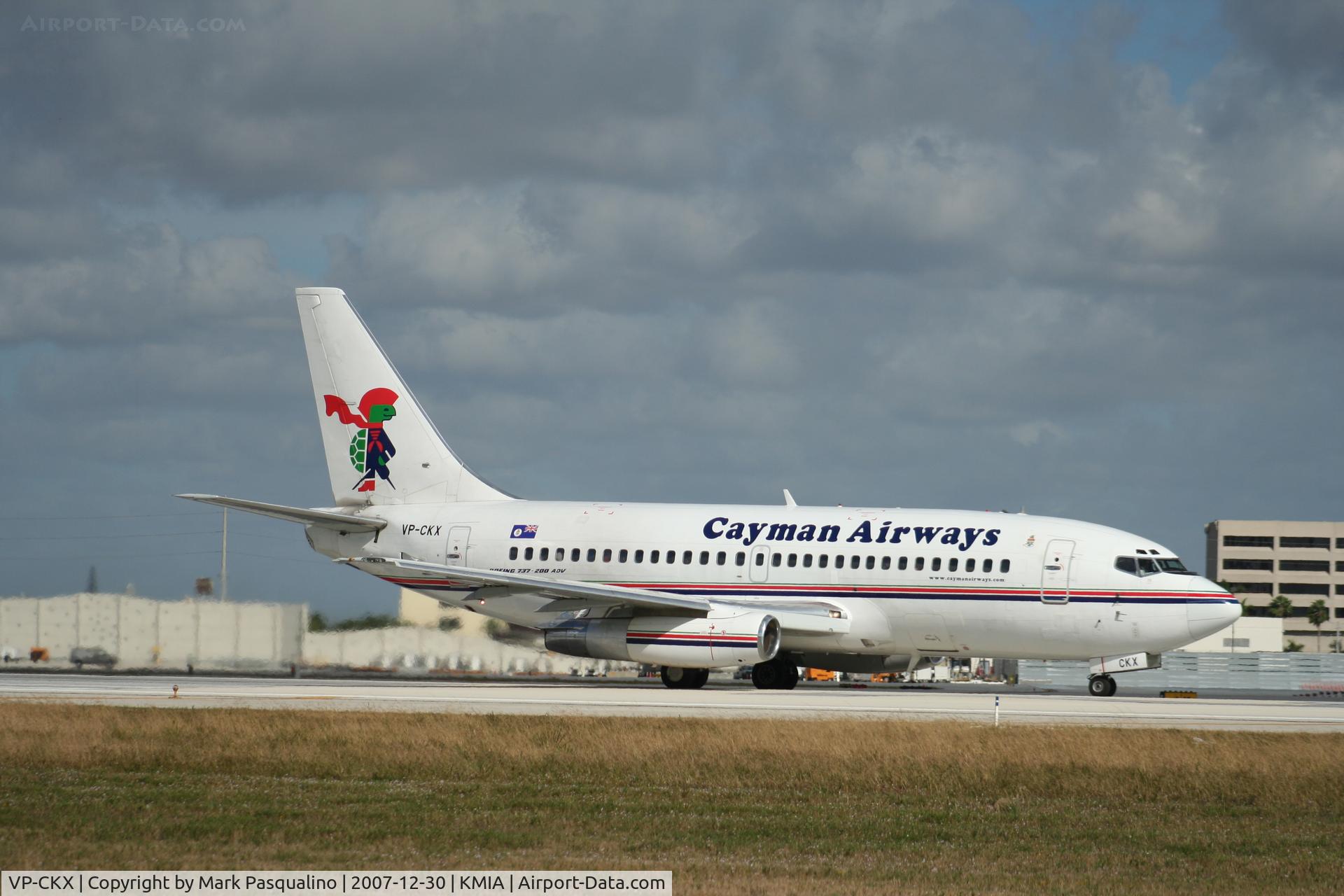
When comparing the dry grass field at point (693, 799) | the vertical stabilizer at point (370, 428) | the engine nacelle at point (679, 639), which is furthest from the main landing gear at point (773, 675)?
the dry grass field at point (693, 799)

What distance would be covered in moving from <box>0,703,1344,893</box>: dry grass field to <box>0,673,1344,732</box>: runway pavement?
8.88ft

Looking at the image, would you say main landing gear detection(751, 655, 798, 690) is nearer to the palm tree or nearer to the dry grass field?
the dry grass field

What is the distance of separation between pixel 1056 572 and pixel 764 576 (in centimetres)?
654

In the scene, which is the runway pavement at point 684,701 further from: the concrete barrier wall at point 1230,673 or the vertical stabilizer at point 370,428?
the concrete barrier wall at point 1230,673

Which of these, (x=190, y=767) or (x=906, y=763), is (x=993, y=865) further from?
(x=190, y=767)

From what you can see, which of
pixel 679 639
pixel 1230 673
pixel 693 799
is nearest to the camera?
pixel 693 799

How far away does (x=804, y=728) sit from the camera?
22.0 meters

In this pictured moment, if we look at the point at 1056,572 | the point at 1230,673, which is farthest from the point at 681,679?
the point at 1230,673

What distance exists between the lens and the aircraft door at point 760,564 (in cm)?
3522

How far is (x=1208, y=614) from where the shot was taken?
105 feet

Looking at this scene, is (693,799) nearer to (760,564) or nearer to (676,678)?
(760,564)

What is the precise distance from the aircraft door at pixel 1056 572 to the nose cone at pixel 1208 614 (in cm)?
250

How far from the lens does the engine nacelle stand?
3306 centimetres

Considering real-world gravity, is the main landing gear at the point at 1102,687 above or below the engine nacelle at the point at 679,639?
below
